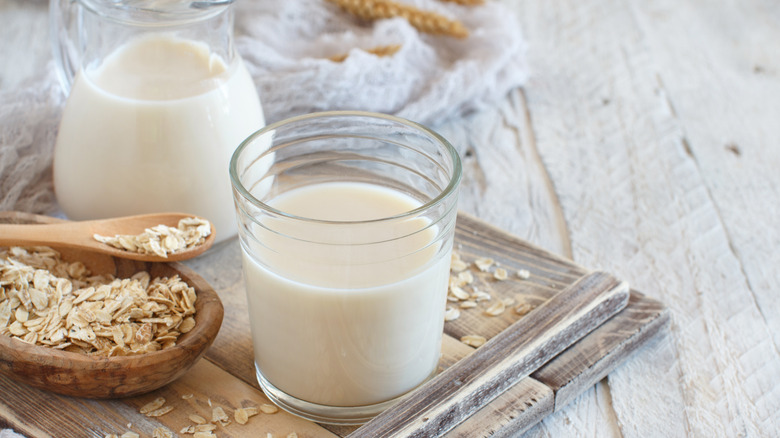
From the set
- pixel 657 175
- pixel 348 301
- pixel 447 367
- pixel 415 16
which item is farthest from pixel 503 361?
pixel 415 16

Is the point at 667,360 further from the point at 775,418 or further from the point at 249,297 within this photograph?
the point at 249,297

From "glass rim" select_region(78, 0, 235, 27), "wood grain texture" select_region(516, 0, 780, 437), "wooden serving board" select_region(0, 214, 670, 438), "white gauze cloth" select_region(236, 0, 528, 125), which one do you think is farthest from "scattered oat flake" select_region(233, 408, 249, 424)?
"white gauze cloth" select_region(236, 0, 528, 125)

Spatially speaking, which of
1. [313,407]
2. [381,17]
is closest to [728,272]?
[313,407]

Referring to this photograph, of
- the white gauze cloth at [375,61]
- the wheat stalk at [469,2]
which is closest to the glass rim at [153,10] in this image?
the white gauze cloth at [375,61]

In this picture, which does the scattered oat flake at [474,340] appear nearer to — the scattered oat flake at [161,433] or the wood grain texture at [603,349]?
the wood grain texture at [603,349]

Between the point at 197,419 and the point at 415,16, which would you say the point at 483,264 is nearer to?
the point at 197,419
